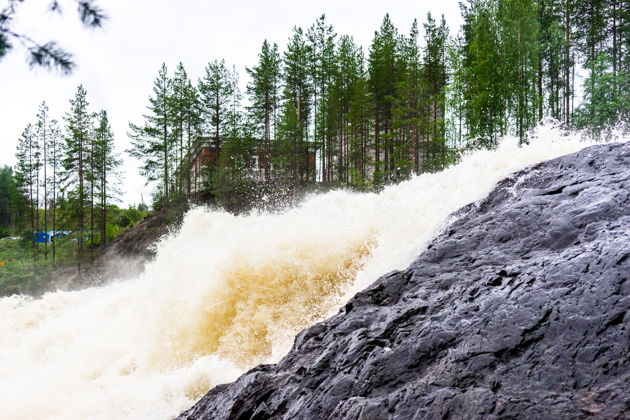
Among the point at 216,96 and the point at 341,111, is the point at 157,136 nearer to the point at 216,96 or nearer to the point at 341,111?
the point at 216,96

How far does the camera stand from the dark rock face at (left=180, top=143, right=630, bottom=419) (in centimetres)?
273

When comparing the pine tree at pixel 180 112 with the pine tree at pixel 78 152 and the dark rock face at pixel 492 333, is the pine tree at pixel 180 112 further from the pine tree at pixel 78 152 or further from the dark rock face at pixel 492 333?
the dark rock face at pixel 492 333

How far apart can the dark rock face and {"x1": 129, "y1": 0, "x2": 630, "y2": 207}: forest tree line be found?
21181 millimetres

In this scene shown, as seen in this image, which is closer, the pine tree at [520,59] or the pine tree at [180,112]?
the pine tree at [520,59]

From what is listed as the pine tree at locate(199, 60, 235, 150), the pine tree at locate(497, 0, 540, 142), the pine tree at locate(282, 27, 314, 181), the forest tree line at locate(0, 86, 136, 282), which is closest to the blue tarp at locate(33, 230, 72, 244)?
the forest tree line at locate(0, 86, 136, 282)

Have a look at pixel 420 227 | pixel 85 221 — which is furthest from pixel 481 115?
pixel 85 221

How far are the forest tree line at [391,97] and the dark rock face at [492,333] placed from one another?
2118 cm

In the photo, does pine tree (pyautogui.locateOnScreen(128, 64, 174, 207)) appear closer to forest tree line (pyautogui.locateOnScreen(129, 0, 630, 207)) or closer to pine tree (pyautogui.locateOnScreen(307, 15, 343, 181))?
forest tree line (pyautogui.locateOnScreen(129, 0, 630, 207))

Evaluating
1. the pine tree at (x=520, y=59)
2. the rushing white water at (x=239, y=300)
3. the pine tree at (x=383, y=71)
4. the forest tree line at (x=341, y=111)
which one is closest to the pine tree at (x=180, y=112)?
the forest tree line at (x=341, y=111)

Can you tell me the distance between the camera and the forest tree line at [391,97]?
24484 millimetres

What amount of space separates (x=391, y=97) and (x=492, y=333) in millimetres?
28186

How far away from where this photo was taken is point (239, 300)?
7.65 metres

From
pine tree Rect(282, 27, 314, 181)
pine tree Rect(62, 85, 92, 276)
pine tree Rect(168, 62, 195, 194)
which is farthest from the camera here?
pine tree Rect(168, 62, 195, 194)

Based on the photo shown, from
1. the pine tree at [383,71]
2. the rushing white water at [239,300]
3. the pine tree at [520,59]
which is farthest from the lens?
the pine tree at [383,71]
